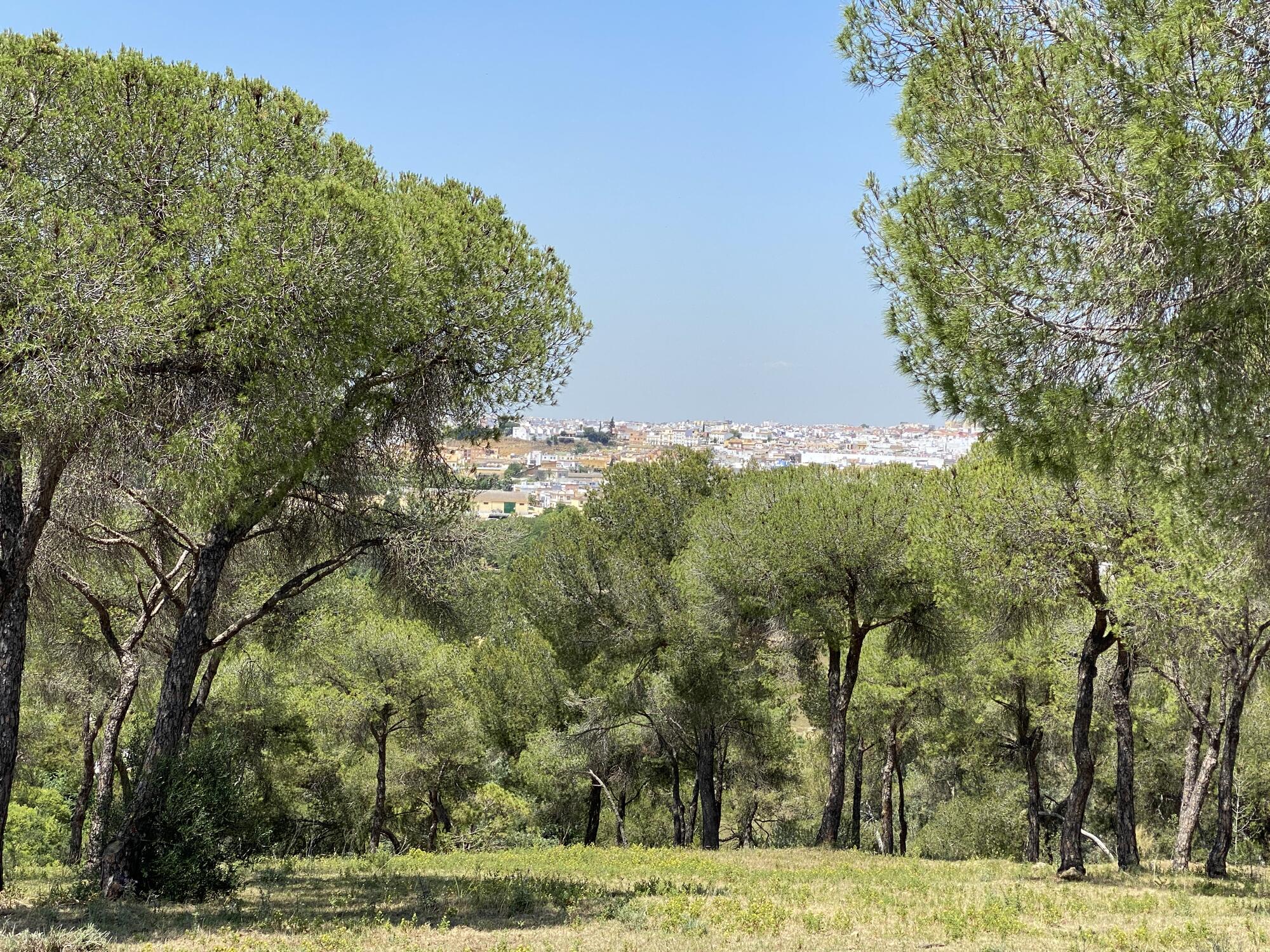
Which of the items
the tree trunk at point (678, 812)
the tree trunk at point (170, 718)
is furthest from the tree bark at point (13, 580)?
the tree trunk at point (678, 812)

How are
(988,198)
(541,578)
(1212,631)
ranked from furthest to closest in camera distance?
(541,578) → (1212,631) → (988,198)

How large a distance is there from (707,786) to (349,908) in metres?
13.6

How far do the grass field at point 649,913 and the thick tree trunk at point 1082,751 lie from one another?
0.38 metres

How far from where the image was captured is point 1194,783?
15.8 m

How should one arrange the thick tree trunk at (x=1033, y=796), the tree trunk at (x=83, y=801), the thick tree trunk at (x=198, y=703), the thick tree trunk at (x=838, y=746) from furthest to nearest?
the thick tree trunk at (x=1033, y=796) → the thick tree trunk at (x=838, y=746) → the tree trunk at (x=83, y=801) → the thick tree trunk at (x=198, y=703)

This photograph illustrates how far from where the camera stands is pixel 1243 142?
496 centimetres

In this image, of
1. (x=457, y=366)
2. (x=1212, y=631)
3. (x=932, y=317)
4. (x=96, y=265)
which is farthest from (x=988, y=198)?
(x=1212, y=631)

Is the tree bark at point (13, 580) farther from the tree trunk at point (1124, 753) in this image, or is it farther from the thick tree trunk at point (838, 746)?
the thick tree trunk at point (838, 746)

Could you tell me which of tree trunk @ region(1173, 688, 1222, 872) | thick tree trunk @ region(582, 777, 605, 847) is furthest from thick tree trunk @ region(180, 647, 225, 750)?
thick tree trunk @ region(582, 777, 605, 847)

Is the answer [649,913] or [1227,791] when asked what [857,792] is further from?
[649,913]

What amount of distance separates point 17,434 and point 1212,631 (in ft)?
45.1

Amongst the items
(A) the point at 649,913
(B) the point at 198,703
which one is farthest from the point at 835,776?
(B) the point at 198,703

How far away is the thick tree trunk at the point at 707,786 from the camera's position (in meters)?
20.5

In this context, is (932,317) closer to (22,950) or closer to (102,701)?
(22,950)
